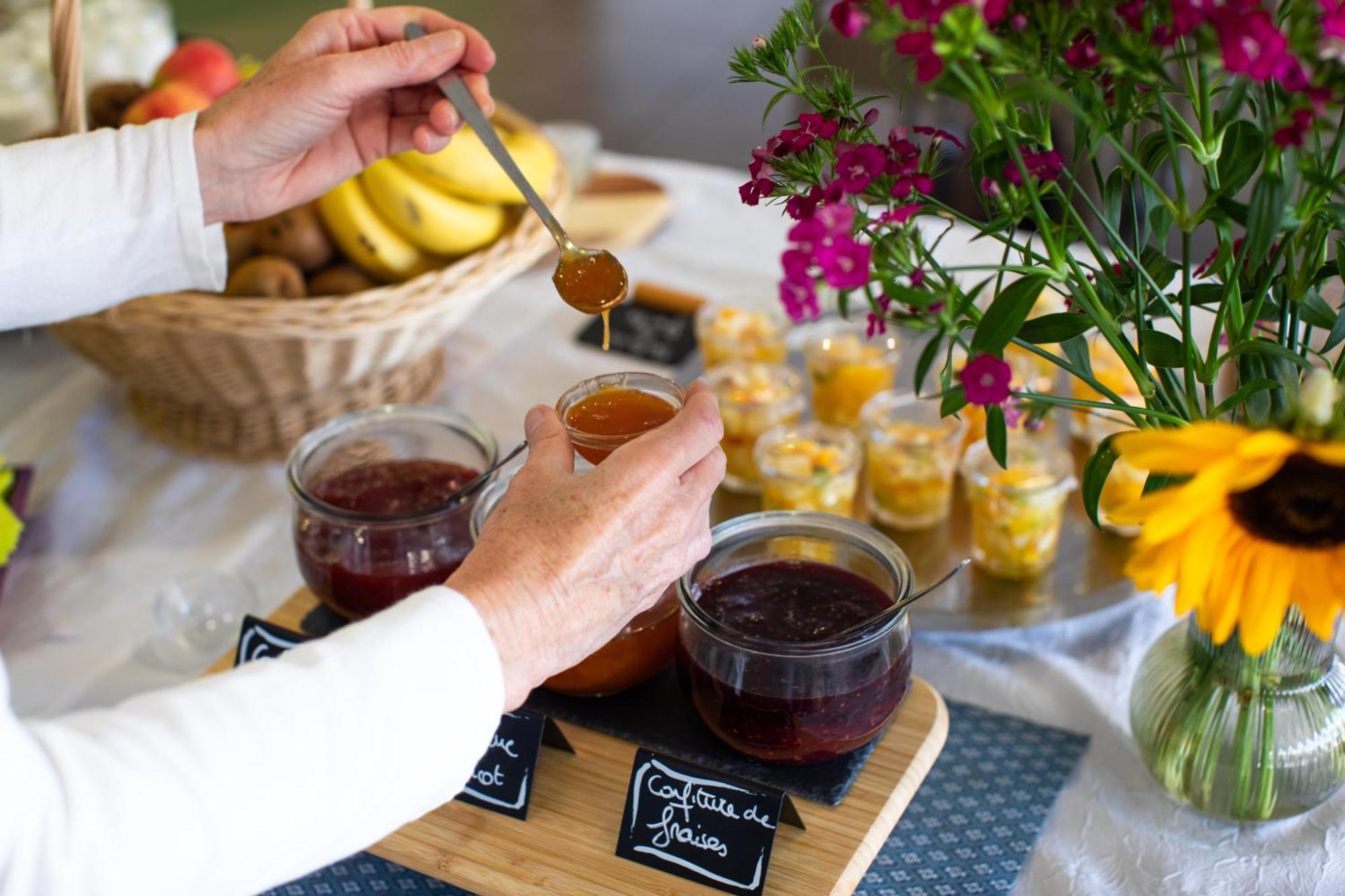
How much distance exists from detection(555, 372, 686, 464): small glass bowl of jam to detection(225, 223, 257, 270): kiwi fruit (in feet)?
2.05

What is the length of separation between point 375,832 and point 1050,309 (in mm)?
1011

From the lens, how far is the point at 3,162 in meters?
0.96

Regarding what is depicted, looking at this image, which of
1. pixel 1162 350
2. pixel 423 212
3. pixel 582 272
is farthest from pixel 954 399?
pixel 423 212

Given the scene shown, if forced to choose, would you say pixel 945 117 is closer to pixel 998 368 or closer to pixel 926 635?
pixel 926 635

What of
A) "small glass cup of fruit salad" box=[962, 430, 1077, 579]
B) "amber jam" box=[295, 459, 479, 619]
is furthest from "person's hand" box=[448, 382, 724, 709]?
"small glass cup of fruit salad" box=[962, 430, 1077, 579]

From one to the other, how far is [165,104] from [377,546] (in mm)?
668

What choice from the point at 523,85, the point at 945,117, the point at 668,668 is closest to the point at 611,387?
the point at 668,668

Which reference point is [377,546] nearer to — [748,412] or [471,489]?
[471,489]

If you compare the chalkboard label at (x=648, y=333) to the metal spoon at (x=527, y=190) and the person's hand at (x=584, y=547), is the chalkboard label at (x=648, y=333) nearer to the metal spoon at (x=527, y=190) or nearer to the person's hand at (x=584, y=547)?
the metal spoon at (x=527, y=190)

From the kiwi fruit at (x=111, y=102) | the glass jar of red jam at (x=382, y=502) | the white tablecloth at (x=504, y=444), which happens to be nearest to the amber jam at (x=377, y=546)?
the glass jar of red jam at (x=382, y=502)

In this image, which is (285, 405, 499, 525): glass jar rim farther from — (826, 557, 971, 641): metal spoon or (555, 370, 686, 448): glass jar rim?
(826, 557, 971, 641): metal spoon

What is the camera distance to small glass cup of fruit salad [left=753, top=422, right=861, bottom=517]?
114 centimetres

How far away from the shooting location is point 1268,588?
1.86 feet

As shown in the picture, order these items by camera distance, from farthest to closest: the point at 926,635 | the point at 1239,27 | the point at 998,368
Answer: the point at 926,635, the point at 998,368, the point at 1239,27
